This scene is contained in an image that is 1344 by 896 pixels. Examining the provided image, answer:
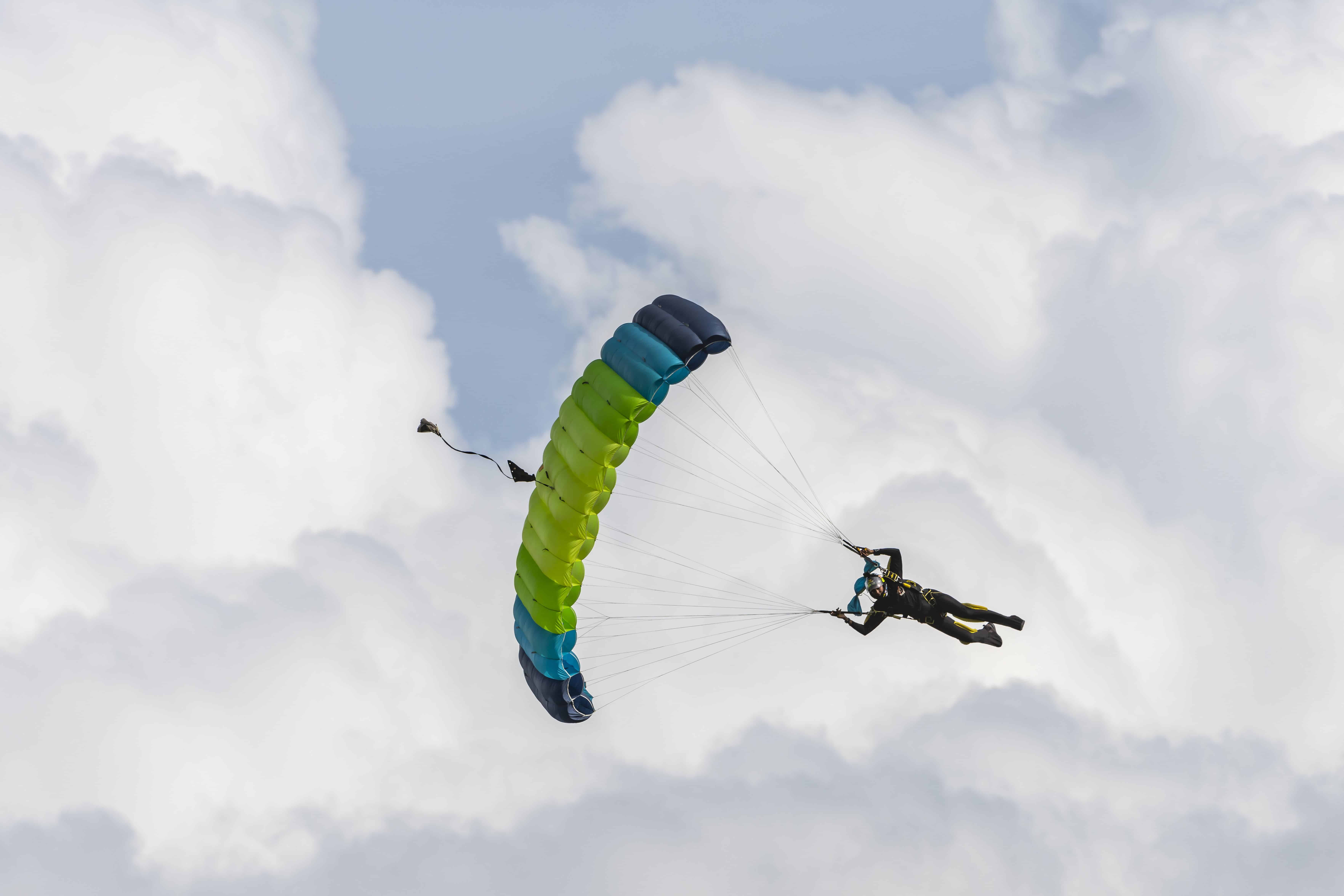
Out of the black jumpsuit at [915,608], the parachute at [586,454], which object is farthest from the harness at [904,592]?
the parachute at [586,454]

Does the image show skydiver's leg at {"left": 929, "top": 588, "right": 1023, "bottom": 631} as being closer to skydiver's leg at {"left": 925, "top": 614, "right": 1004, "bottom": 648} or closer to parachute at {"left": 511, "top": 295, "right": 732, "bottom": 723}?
skydiver's leg at {"left": 925, "top": 614, "right": 1004, "bottom": 648}

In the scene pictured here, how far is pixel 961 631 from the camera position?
41062mm

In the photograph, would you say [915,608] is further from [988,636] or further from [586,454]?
[586,454]

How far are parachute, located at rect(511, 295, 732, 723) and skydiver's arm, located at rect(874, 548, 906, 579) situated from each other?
20.9ft

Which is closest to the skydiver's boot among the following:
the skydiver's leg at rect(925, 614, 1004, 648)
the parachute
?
the skydiver's leg at rect(925, 614, 1004, 648)

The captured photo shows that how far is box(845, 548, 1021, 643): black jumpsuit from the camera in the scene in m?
39.9

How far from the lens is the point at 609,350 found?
133 ft

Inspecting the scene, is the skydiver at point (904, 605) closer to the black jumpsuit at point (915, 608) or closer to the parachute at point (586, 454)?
the black jumpsuit at point (915, 608)

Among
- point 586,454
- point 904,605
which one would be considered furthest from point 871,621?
point 586,454

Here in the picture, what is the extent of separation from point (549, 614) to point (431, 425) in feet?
21.7

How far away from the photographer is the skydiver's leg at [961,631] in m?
40.5

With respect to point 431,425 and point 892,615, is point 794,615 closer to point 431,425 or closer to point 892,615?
point 892,615

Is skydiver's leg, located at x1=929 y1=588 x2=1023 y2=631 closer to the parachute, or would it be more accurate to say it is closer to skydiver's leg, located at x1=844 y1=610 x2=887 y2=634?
skydiver's leg, located at x1=844 y1=610 x2=887 y2=634

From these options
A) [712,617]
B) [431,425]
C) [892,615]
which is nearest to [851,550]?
[892,615]
